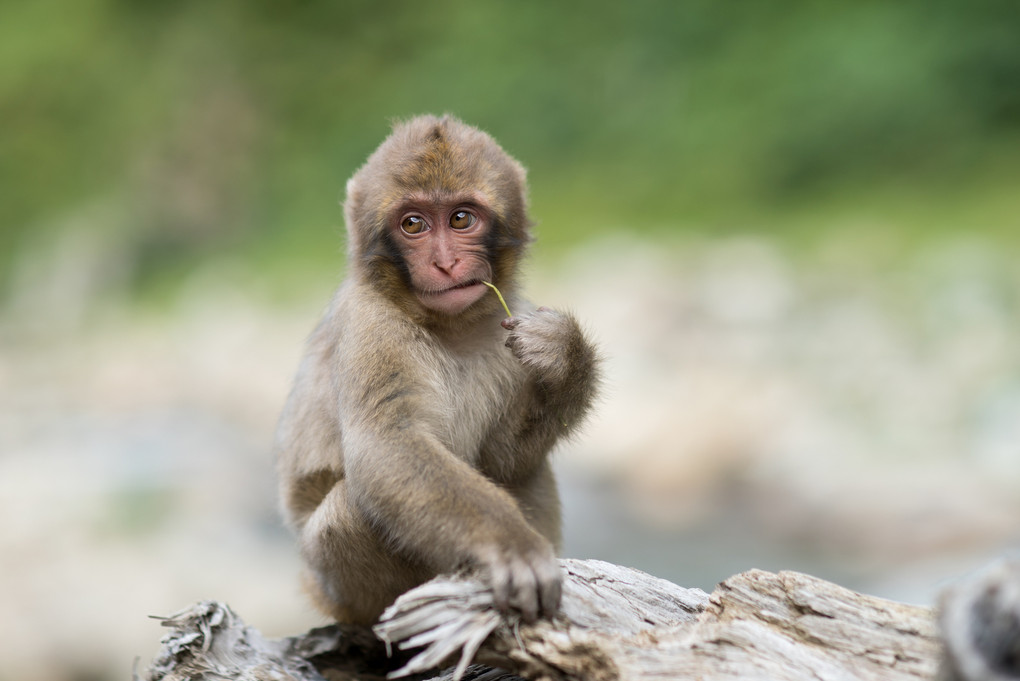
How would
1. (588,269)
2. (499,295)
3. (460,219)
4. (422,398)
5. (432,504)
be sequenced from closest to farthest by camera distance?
(432,504), (422,398), (460,219), (499,295), (588,269)

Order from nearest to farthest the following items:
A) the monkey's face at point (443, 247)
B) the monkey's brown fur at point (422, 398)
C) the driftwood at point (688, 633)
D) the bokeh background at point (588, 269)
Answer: the driftwood at point (688, 633), the monkey's brown fur at point (422, 398), the monkey's face at point (443, 247), the bokeh background at point (588, 269)

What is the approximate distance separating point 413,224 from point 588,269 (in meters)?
7.65

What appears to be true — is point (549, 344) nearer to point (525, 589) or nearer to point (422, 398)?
point (422, 398)

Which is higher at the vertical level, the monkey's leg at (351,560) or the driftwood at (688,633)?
the monkey's leg at (351,560)

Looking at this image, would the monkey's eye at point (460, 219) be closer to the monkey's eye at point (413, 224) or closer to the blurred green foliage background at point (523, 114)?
the monkey's eye at point (413, 224)

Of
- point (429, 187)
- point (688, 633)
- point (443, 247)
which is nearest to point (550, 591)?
point (688, 633)

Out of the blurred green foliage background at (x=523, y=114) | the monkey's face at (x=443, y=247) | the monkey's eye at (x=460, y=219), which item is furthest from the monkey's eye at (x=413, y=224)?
the blurred green foliage background at (x=523, y=114)

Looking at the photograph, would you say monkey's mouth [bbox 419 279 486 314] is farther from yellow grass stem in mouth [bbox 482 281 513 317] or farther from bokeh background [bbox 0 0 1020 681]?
bokeh background [bbox 0 0 1020 681]

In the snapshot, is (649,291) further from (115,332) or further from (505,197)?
(115,332)

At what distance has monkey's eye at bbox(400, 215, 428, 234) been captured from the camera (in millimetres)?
3818

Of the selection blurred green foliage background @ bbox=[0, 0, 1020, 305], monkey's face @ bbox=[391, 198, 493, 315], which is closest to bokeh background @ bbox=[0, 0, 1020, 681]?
blurred green foliage background @ bbox=[0, 0, 1020, 305]

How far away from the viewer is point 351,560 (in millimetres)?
3885

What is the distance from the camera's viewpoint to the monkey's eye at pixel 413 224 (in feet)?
12.5

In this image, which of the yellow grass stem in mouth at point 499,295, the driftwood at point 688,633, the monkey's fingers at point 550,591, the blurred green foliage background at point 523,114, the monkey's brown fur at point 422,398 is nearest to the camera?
the driftwood at point 688,633
